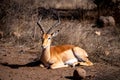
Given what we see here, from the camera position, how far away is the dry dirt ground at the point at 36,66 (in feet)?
28.1

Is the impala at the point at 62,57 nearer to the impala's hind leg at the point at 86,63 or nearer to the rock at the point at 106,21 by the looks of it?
the impala's hind leg at the point at 86,63

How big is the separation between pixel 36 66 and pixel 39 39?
101 inches

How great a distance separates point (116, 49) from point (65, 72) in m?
3.06

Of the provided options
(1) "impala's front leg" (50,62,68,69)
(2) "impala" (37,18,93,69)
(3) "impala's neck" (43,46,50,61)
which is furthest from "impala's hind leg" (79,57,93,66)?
(3) "impala's neck" (43,46,50,61)

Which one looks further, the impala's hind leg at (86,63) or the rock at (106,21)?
the rock at (106,21)

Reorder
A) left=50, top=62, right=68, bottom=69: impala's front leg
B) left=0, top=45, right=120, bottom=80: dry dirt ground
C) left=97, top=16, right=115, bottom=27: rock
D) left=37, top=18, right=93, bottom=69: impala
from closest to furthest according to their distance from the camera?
left=0, top=45, right=120, bottom=80: dry dirt ground < left=50, top=62, right=68, bottom=69: impala's front leg < left=37, top=18, right=93, bottom=69: impala < left=97, top=16, right=115, bottom=27: rock

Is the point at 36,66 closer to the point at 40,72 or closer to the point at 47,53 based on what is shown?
the point at 47,53

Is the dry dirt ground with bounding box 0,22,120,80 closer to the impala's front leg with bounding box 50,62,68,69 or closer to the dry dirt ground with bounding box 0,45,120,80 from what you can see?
the dry dirt ground with bounding box 0,45,120,80

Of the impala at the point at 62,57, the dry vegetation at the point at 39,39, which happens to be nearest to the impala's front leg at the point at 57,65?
the impala at the point at 62,57

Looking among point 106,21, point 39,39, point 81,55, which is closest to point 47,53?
point 81,55

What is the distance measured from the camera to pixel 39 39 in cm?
1220

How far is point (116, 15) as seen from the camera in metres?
16.3

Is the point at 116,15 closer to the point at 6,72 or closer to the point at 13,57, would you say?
the point at 13,57

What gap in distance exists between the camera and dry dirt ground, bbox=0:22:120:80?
28.1 feet
